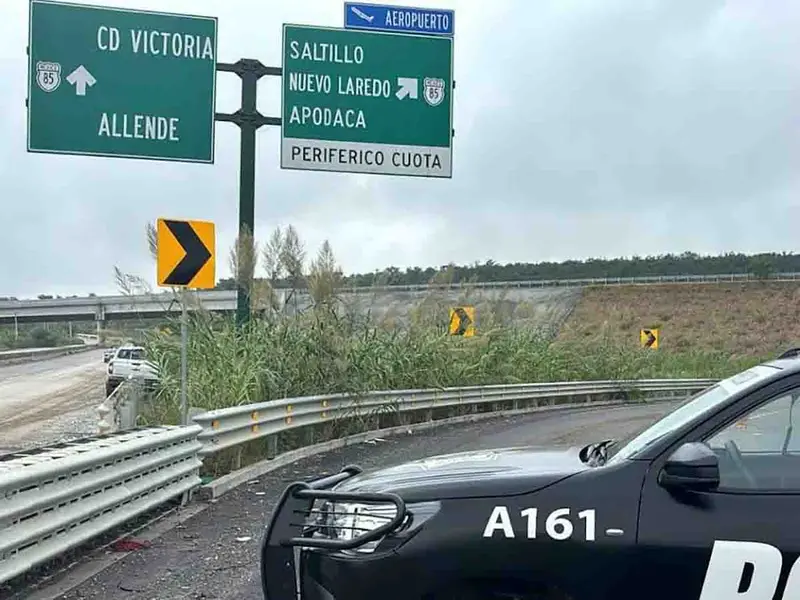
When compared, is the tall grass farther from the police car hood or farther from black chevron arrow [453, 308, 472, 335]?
the police car hood

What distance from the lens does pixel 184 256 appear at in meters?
9.54

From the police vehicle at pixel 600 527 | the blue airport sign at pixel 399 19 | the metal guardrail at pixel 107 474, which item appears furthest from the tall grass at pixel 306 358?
the police vehicle at pixel 600 527

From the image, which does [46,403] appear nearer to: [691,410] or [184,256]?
[184,256]

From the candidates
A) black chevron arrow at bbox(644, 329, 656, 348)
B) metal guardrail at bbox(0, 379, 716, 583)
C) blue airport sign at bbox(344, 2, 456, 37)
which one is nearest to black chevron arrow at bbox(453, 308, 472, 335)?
blue airport sign at bbox(344, 2, 456, 37)

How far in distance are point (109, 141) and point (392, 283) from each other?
17.6 ft

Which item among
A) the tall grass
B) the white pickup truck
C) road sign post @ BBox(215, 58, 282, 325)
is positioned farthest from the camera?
road sign post @ BBox(215, 58, 282, 325)

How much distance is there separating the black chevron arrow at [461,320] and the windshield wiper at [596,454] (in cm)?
1534

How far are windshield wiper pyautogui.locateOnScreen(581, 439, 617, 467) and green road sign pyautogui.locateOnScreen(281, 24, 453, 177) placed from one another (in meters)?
11.2

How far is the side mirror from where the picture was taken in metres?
3.25

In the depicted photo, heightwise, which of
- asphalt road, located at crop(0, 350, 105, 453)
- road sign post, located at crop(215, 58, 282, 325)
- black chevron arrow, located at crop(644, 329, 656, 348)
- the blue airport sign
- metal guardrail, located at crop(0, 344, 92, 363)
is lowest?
metal guardrail, located at crop(0, 344, 92, 363)

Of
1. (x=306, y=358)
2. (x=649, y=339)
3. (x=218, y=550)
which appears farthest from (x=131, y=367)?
(x=649, y=339)

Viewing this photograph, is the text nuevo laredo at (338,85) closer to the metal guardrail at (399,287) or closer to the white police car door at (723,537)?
the metal guardrail at (399,287)

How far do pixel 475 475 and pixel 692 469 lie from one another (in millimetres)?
867

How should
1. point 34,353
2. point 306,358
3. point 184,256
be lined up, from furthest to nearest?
1. point 34,353
2. point 306,358
3. point 184,256
